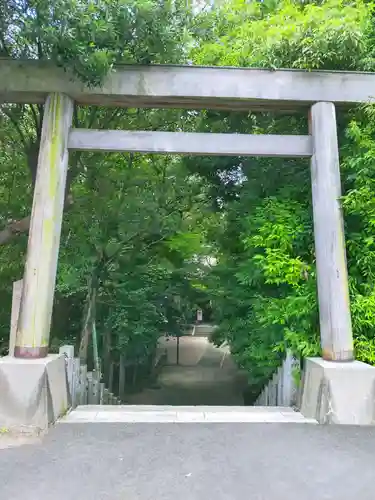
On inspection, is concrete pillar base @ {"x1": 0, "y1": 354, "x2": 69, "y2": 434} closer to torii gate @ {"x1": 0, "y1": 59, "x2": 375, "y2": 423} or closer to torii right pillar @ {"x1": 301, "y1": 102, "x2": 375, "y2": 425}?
torii gate @ {"x1": 0, "y1": 59, "x2": 375, "y2": 423}

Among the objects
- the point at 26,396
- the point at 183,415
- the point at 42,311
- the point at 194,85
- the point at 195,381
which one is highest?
the point at 194,85

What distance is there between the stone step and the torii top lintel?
13.1ft

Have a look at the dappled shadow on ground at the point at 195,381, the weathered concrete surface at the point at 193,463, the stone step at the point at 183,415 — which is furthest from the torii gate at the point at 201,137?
the dappled shadow on ground at the point at 195,381

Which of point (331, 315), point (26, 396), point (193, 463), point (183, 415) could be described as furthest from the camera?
point (331, 315)

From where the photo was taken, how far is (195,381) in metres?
17.6

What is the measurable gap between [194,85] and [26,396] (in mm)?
4261

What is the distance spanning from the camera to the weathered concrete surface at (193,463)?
127 inches

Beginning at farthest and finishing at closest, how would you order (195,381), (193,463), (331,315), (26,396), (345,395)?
(195,381) → (331,315) → (345,395) → (26,396) → (193,463)

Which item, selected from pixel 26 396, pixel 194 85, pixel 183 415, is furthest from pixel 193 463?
pixel 194 85

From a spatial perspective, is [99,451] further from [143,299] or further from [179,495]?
[143,299]

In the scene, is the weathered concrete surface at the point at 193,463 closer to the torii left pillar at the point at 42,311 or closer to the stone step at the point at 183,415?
the stone step at the point at 183,415

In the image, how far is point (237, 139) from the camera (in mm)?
5762

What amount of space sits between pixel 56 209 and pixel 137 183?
4.01 m

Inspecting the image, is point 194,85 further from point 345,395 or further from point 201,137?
point 345,395
